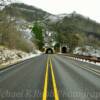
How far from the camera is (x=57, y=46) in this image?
150875mm

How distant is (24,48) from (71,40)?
7539cm

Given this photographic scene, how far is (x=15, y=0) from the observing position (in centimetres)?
3869

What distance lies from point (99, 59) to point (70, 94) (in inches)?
958

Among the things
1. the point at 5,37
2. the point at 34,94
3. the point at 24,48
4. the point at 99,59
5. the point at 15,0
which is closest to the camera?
the point at 34,94

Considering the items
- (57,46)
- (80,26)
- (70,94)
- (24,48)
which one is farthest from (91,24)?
(70,94)

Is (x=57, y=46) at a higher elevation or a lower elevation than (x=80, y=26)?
lower

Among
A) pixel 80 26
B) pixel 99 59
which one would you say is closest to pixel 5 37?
pixel 99 59

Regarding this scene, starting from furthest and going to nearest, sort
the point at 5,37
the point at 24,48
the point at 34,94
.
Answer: the point at 24,48 → the point at 5,37 → the point at 34,94

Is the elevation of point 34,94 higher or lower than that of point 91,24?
lower

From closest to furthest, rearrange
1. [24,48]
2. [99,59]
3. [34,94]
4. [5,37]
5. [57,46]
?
1. [34,94]
2. [99,59]
3. [5,37]
4. [24,48]
5. [57,46]

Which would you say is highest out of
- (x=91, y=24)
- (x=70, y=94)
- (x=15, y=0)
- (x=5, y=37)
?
(x=91, y=24)

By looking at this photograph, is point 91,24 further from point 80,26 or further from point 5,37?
point 5,37

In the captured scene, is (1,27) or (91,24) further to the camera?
(91,24)

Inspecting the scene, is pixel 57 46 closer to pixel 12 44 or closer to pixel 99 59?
pixel 12 44
